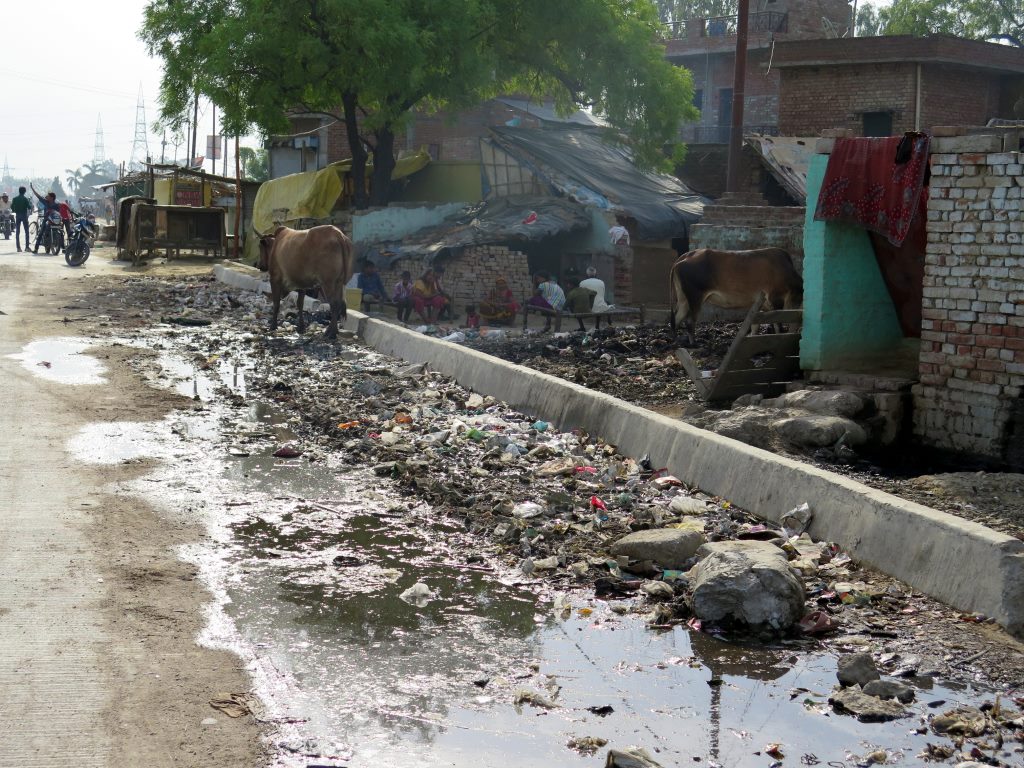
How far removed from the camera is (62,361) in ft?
40.8

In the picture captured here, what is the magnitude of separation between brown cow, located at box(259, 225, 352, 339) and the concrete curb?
5766 mm

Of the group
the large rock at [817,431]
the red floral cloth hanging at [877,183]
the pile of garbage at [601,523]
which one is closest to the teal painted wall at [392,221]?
the pile of garbage at [601,523]

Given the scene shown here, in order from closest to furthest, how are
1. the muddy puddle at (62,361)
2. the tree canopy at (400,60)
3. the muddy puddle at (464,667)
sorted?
the muddy puddle at (464,667) < the muddy puddle at (62,361) < the tree canopy at (400,60)

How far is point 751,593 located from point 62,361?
9574 mm

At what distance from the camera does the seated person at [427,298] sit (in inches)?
734

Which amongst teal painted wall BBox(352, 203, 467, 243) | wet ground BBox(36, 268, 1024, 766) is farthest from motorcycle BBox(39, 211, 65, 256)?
wet ground BBox(36, 268, 1024, 766)

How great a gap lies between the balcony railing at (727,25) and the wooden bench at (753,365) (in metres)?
26.6

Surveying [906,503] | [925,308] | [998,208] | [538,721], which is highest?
[998,208]

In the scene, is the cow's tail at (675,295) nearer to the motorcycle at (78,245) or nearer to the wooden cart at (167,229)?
the wooden cart at (167,229)

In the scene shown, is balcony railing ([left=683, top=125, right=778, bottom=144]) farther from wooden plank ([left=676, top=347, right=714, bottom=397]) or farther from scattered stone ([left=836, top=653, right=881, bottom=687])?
scattered stone ([left=836, top=653, right=881, bottom=687])

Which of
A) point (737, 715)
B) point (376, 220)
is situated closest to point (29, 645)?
point (737, 715)

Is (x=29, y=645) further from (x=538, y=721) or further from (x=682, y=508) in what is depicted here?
(x=682, y=508)

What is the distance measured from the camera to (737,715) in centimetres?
420

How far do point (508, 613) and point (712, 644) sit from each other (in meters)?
0.94
